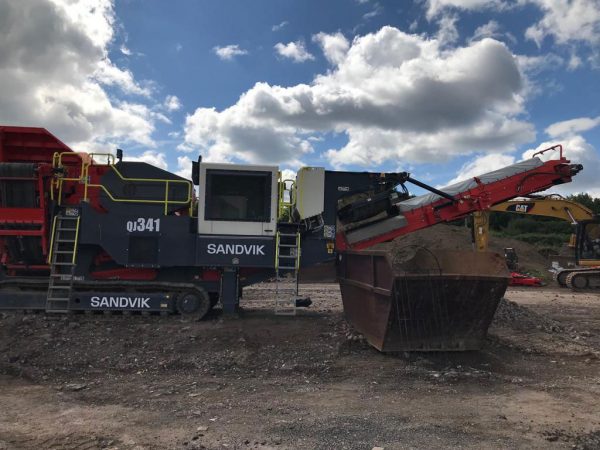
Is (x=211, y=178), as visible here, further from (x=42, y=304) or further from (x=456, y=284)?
(x=456, y=284)

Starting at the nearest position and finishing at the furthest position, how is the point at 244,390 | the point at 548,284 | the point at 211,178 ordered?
the point at 244,390 → the point at 211,178 → the point at 548,284

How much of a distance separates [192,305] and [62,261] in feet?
8.35

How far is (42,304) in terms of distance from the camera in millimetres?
8641

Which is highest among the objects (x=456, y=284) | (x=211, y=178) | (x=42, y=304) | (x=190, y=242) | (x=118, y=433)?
(x=211, y=178)

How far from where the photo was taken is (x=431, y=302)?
6355mm

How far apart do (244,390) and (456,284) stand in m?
3.05

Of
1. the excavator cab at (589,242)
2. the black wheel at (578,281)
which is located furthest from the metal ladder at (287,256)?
the excavator cab at (589,242)

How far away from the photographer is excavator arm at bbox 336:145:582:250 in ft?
29.2

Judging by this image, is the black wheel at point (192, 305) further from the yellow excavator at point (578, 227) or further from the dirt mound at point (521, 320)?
the yellow excavator at point (578, 227)

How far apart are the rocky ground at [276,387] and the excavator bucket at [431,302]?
25cm

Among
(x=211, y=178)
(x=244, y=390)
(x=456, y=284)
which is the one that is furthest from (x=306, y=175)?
(x=244, y=390)

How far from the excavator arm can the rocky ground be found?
1.75m

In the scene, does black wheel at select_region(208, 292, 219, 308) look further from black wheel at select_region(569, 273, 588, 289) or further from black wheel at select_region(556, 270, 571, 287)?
black wheel at select_region(556, 270, 571, 287)

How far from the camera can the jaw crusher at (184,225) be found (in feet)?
28.2
